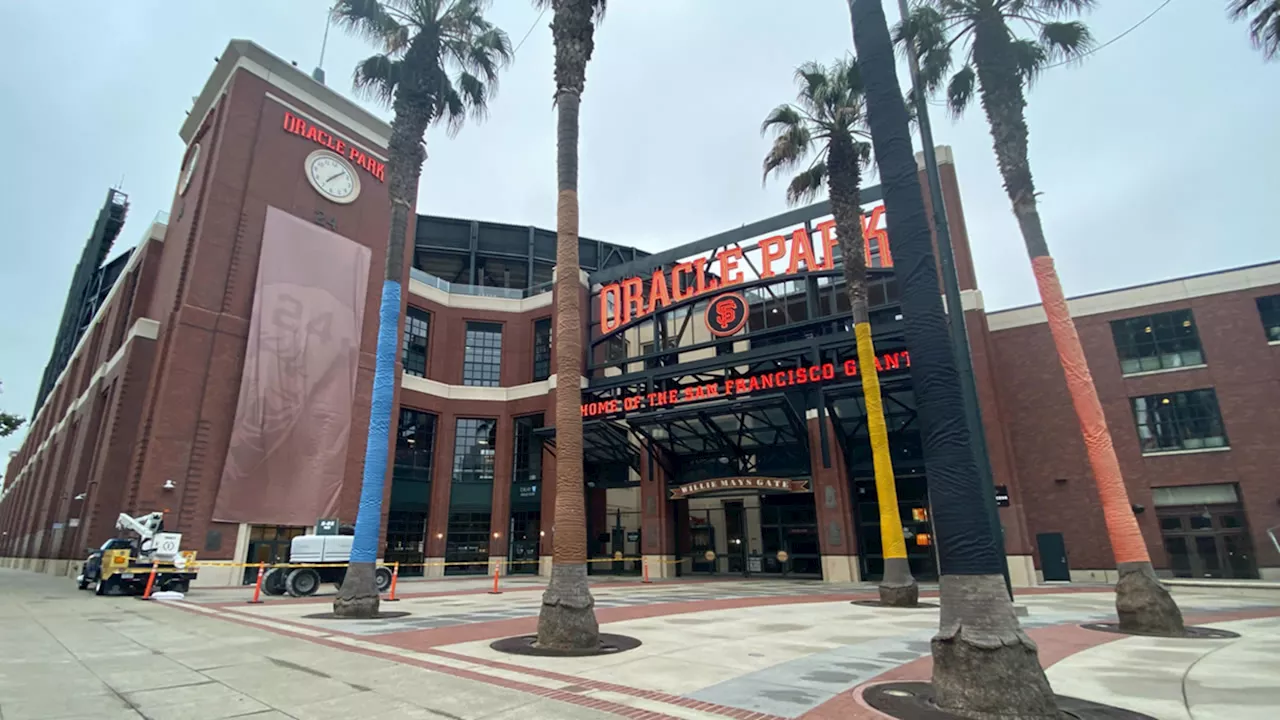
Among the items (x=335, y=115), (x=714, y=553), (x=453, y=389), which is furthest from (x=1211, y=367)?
(x=335, y=115)

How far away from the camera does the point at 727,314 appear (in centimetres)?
3169

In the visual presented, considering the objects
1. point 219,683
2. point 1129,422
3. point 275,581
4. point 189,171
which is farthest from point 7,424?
point 1129,422

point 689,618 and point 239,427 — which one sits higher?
point 239,427

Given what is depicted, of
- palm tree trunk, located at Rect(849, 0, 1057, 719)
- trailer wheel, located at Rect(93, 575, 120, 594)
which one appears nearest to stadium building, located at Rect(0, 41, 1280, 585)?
trailer wheel, located at Rect(93, 575, 120, 594)

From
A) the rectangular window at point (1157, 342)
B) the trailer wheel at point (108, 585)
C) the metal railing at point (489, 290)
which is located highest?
the metal railing at point (489, 290)

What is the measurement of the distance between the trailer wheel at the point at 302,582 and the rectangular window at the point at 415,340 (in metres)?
19.0

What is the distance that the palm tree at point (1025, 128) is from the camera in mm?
12398

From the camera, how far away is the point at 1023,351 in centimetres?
3067

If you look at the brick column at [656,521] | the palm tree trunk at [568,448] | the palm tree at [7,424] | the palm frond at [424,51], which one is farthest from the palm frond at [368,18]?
the palm tree at [7,424]

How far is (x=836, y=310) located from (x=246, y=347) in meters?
29.1

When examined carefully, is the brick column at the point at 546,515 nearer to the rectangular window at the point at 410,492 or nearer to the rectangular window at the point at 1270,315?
the rectangular window at the point at 410,492

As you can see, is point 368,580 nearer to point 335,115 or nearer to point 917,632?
point 917,632

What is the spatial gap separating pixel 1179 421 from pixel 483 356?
38.3 meters

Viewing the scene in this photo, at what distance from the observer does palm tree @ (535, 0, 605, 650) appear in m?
10.3
